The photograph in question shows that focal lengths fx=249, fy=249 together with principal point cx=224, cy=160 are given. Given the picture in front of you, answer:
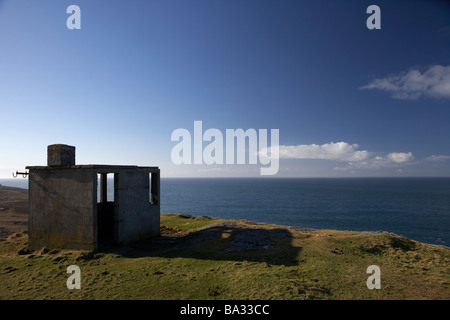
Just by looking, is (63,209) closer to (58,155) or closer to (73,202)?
(73,202)

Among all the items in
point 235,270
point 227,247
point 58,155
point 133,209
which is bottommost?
point 227,247

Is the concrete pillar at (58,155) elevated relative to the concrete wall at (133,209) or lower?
elevated

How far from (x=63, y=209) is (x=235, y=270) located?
1001 cm

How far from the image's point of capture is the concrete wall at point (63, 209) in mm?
13164

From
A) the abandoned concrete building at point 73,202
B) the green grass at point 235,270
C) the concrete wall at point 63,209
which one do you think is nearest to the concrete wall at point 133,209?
the abandoned concrete building at point 73,202

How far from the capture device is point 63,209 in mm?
13641

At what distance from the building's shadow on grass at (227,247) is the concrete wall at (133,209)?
759 mm

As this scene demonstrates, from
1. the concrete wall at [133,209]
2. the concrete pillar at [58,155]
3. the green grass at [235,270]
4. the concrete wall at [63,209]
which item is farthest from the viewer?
the concrete wall at [133,209]

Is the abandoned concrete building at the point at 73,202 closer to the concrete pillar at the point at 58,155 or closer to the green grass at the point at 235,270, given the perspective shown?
the concrete pillar at the point at 58,155

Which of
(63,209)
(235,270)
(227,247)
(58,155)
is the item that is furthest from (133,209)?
(235,270)
